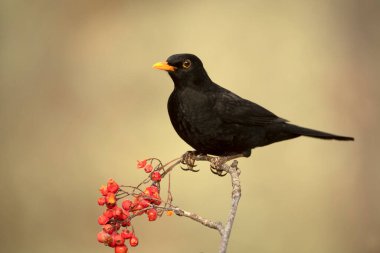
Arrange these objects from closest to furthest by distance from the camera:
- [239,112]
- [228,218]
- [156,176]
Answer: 1. [228,218]
2. [156,176]
3. [239,112]

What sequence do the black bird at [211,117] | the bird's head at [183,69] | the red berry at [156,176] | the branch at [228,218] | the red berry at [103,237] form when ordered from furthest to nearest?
the bird's head at [183,69]
the black bird at [211,117]
the red berry at [156,176]
the red berry at [103,237]
the branch at [228,218]

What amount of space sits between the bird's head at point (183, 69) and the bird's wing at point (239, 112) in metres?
0.27

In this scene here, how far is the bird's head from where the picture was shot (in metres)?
4.46

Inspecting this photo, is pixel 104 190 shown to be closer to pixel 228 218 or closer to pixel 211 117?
pixel 228 218

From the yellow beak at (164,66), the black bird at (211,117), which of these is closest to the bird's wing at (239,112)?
the black bird at (211,117)

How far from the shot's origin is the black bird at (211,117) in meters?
4.33

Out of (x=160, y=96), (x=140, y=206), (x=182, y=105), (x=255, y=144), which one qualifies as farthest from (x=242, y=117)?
(x=160, y=96)

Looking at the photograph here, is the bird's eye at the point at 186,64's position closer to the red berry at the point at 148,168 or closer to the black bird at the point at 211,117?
the black bird at the point at 211,117

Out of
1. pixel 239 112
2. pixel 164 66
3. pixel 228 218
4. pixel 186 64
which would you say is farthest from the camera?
pixel 239 112

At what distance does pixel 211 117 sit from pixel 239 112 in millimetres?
355

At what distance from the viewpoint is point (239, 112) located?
4672 mm

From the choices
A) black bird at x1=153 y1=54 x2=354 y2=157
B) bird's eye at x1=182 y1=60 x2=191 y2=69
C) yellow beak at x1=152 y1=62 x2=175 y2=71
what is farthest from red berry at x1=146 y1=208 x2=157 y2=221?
bird's eye at x1=182 y1=60 x2=191 y2=69

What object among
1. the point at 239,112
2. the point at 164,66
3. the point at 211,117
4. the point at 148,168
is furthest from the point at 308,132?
the point at 148,168

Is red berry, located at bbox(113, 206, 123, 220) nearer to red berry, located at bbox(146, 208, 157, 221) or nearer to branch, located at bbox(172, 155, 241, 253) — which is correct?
red berry, located at bbox(146, 208, 157, 221)
